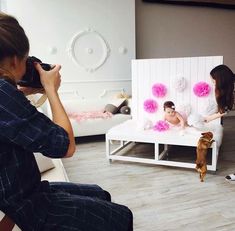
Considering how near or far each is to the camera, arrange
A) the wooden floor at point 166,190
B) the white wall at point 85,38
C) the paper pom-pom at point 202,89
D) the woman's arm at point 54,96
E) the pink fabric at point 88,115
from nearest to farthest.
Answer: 1. the woman's arm at point 54,96
2. the wooden floor at point 166,190
3. the paper pom-pom at point 202,89
4. the pink fabric at point 88,115
5. the white wall at point 85,38

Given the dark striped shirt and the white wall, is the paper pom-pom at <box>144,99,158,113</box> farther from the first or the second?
the dark striped shirt

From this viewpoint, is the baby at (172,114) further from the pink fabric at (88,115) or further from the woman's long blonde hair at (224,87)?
the pink fabric at (88,115)

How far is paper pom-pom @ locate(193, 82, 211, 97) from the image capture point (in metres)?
3.06

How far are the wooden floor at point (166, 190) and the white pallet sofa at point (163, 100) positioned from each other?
137 millimetres

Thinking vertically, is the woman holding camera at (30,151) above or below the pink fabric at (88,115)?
above

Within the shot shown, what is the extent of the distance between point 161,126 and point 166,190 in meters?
0.81

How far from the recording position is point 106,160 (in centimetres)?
314

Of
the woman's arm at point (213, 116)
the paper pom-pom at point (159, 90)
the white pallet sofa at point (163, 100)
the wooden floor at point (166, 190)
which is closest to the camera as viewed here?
the wooden floor at point (166, 190)

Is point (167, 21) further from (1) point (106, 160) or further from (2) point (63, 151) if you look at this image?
(2) point (63, 151)

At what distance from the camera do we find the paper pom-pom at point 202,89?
306cm

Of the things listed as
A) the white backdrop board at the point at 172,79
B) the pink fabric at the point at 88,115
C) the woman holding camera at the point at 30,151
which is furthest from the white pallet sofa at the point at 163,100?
the woman holding camera at the point at 30,151

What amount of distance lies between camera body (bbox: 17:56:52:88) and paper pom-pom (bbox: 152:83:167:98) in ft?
7.93

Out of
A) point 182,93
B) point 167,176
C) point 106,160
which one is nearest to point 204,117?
point 182,93

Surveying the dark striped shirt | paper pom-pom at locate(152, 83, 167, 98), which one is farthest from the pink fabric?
the dark striped shirt
